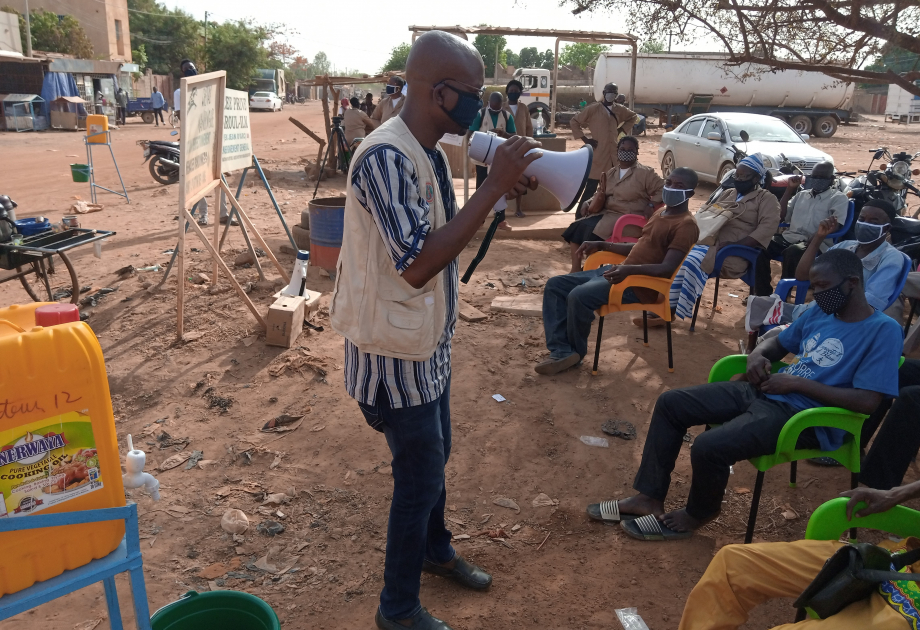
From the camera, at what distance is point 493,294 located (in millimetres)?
7324

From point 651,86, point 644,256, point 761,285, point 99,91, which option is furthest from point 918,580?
point 99,91

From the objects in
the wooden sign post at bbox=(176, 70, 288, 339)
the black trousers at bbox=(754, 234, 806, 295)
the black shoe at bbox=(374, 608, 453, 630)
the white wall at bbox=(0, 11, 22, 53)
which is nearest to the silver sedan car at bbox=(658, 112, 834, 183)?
the black trousers at bbox=(754, 234, 806, 295)

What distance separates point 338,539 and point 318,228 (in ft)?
14.0

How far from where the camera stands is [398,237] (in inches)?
79.4

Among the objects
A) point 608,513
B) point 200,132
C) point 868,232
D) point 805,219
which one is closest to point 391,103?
point 200,132

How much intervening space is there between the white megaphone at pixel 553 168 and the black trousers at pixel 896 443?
2085 mm

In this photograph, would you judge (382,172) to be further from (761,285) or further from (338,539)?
(761,285)

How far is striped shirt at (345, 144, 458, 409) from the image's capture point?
202 centimetres

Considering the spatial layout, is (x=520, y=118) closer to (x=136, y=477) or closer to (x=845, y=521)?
(x=845, y=521)

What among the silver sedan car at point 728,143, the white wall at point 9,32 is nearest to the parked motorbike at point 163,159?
the silver sedan car at point 728,143

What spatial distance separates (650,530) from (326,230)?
4745 mm

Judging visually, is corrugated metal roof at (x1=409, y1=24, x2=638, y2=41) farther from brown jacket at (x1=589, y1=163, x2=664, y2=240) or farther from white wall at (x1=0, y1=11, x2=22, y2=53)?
white wall at (x1=0, y1=11, x2=22, y2=53)

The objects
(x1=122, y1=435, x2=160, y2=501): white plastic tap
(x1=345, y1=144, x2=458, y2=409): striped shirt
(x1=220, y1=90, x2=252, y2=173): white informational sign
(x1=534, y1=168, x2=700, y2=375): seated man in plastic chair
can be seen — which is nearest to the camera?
(x1=345, y1=144, x2=458, y2=409): striped shirt

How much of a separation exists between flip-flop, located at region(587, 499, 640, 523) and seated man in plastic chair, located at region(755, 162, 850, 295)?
3.68m
